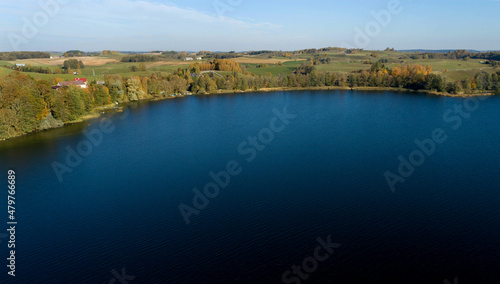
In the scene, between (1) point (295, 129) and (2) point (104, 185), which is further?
(1) point (295, 129)

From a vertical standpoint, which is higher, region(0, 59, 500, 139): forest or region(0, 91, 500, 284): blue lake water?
region(0, 59, 500, 139): forest


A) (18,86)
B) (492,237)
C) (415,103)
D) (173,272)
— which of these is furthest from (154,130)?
(415,103)

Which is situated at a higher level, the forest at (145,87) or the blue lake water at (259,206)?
the forest at (145,87)

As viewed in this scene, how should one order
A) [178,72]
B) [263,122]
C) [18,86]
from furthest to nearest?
[178,72] < [263,122] < [18,86]

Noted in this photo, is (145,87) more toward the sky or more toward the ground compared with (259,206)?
more toward the sky

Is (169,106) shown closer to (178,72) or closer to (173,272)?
(178,72)

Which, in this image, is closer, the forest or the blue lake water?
the blue lake water

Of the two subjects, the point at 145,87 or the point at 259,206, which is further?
the point at 145,87

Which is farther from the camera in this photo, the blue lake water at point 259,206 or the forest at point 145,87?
the forest at point 145,87
